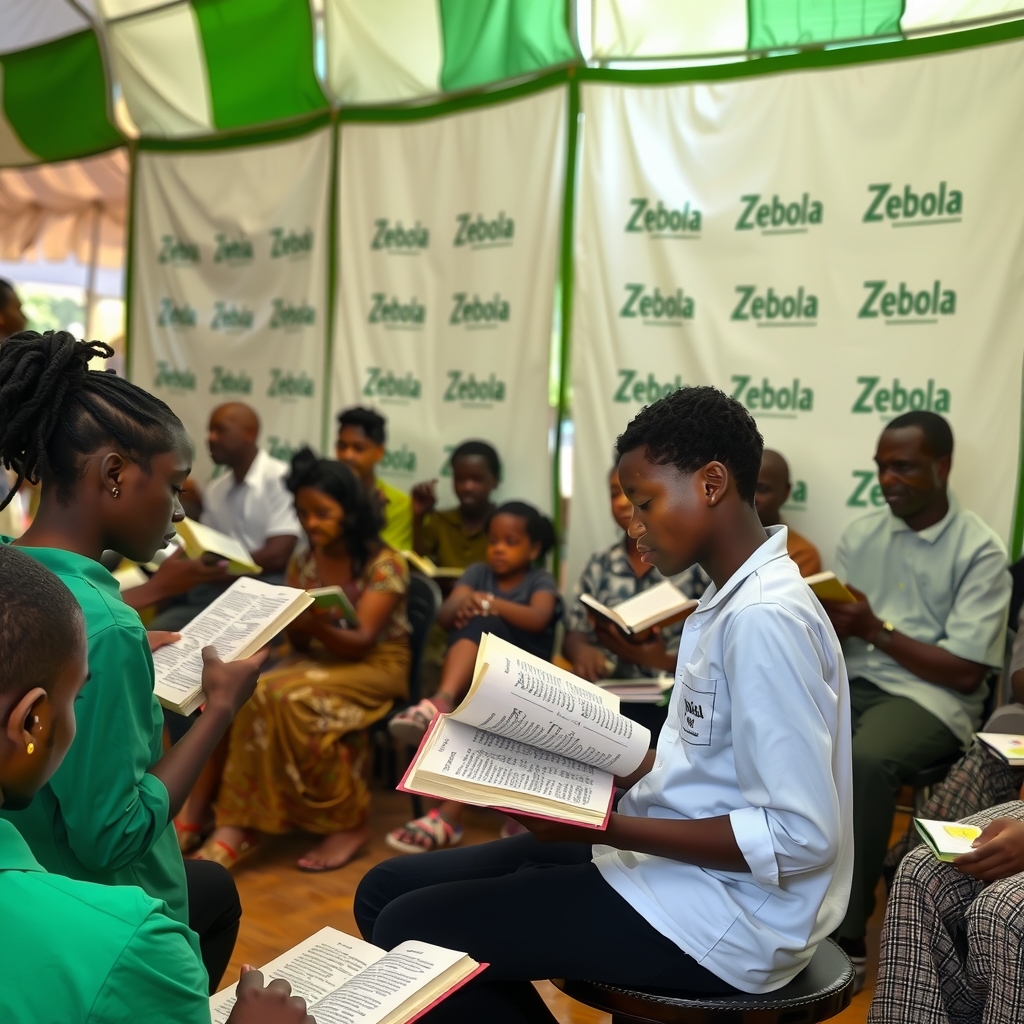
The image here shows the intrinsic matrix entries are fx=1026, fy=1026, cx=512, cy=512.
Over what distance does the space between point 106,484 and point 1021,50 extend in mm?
3234

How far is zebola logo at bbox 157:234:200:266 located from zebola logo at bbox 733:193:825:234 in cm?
329

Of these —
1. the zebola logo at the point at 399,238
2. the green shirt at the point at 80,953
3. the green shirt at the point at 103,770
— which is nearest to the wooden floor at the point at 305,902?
the green shirt at the point at 103,770

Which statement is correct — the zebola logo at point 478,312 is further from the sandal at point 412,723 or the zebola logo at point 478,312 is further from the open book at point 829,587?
the open book at point 829,587

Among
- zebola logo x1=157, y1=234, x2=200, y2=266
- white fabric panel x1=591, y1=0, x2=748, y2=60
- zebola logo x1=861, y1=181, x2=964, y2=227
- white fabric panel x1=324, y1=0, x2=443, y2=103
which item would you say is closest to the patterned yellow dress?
zebola logo x1=861, y1=181, x2=964, y2=227

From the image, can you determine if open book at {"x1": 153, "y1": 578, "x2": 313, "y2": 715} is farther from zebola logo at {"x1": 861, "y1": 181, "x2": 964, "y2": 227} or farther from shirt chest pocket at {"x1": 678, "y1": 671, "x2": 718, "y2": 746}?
zebola logo at {"x1": 861, "y1": 181, "x2": 964, "y2": 227}

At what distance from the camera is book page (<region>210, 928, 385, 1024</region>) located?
1.34 metres

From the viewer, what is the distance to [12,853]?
2.94 feet

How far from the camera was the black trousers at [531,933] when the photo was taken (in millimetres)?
1498

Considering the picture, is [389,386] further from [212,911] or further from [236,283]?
[212,911]

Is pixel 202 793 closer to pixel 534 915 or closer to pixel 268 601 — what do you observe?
pixel 268 601

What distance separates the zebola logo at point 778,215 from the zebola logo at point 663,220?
0.63ft

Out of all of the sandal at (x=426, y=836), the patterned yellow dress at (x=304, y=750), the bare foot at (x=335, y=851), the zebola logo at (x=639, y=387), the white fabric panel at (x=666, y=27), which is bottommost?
the bare foot at (x=335, y=851)

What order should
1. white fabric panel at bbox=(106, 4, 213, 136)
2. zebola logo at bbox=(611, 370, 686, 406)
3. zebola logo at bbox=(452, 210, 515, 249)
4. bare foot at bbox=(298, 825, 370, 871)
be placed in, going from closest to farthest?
1. bare foot at bbox=(298, 825, 370, 871)
2. zebola logo at bbox=(611, 370, 686, 406)
3. zebola logo at bbox=(452, 210, 515, 249)
4. white fabric panel at bbox=(106, 4, 213, 136)

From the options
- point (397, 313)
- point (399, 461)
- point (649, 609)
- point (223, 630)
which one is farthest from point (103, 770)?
point (397, 313)
